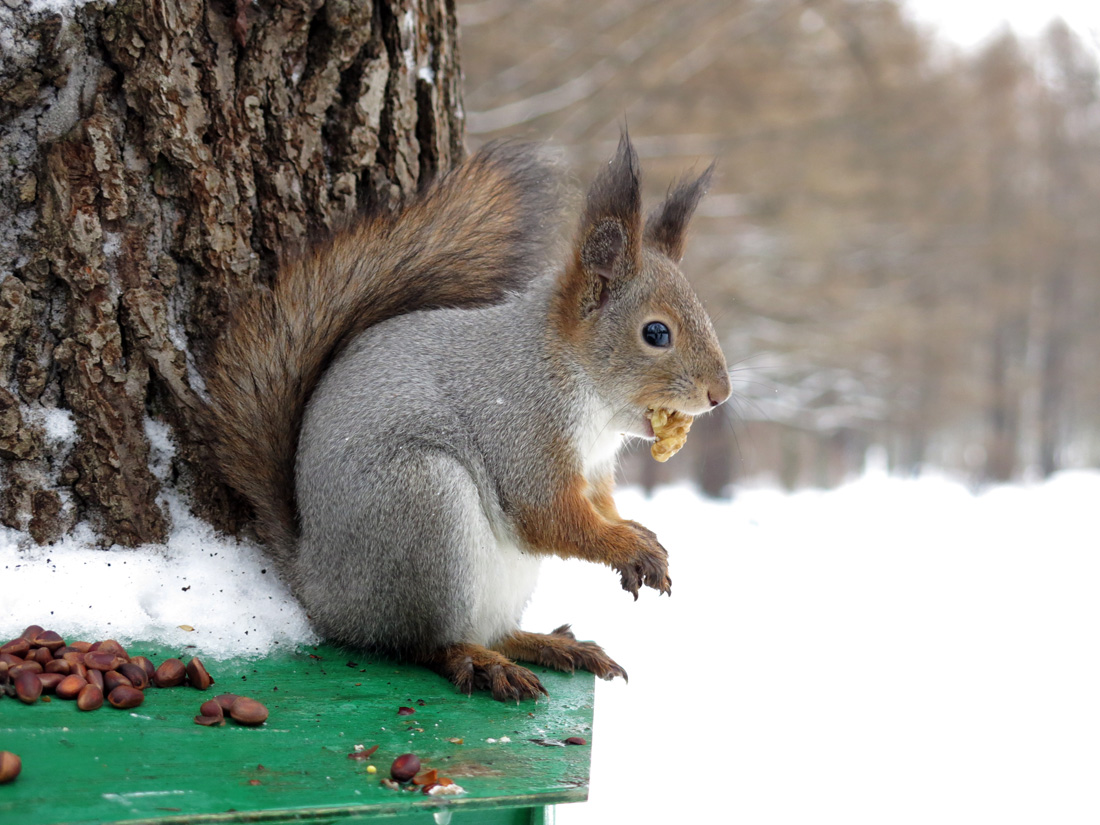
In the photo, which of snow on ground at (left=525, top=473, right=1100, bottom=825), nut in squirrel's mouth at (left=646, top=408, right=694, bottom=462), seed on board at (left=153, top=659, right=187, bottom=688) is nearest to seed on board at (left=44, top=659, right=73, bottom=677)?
seed on board at (left=153, top=659, right=187, bottom=688)

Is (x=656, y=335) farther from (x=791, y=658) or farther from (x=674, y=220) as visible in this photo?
(x=791, y=658)

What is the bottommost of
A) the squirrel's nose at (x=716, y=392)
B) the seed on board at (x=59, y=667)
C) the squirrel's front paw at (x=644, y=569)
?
the seed on board at (x=59, y=667)

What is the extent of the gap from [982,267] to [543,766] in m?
14.5

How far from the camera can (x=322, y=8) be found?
156cm

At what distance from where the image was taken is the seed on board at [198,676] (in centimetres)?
121

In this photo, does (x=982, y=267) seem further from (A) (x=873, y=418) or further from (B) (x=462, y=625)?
(B) (x=462, y=625)

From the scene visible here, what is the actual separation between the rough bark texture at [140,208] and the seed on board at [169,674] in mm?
318

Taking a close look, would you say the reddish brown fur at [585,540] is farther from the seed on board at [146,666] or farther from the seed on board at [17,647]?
the seed on board at [17,647]

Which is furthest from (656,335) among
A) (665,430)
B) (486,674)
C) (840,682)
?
(840,682)

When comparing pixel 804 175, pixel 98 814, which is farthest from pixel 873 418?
pixel 98 814

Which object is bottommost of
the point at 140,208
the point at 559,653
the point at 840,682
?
the point at 840,682

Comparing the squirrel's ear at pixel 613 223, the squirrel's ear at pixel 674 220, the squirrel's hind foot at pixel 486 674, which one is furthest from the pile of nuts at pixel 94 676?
the squirrel's ear at pixel 674 220

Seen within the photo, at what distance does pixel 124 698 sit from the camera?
1.12m

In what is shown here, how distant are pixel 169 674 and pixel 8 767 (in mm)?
310
